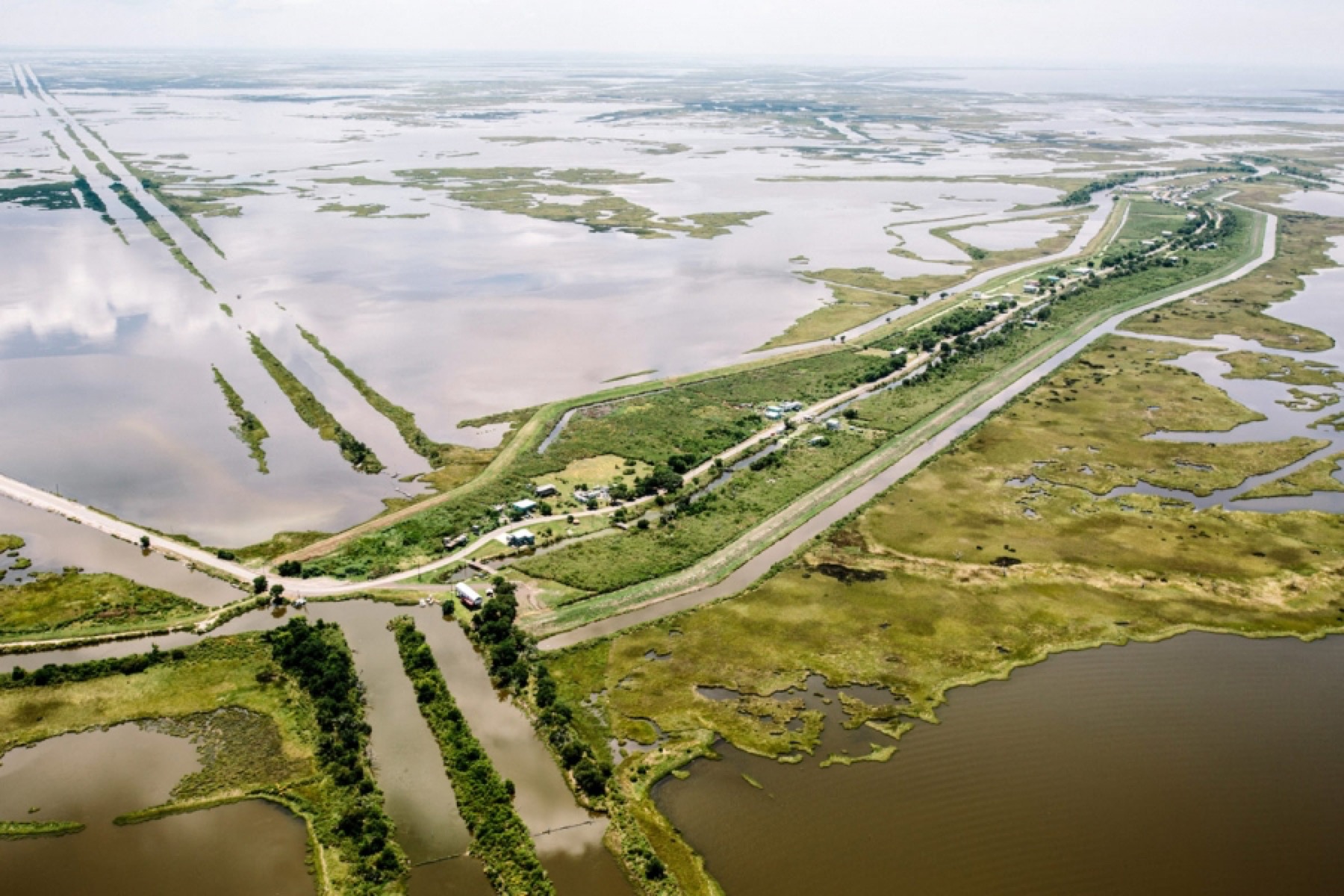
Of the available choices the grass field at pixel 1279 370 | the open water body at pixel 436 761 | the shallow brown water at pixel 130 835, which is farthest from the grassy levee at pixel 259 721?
the grass field at pixel 1279 370

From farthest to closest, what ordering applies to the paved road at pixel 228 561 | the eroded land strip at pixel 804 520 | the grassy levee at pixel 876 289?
the grassy levee at pixel 876 289, the paved road at pixel 228 561, the eroded land strip at pixel 804 520

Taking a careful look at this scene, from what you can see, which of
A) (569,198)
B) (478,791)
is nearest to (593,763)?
(478,791)

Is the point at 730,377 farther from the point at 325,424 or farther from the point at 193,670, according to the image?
the point at 193,670

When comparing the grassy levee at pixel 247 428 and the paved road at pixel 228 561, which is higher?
the grassy levee at pixel 247 428

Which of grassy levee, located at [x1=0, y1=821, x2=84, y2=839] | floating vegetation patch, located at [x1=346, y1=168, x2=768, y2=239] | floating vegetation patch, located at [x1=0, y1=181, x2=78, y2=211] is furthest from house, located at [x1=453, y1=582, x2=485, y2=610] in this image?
floating vegetation patch, located at [x1=0, y1=181, x2=78, y2=211]

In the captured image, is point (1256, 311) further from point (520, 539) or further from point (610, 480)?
point (520, 539)

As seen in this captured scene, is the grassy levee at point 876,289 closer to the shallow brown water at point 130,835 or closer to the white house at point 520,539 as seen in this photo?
the white house at point 520,539

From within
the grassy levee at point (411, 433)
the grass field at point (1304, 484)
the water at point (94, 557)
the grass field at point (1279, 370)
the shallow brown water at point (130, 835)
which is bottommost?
the shallow brown water at point (130, 835)
